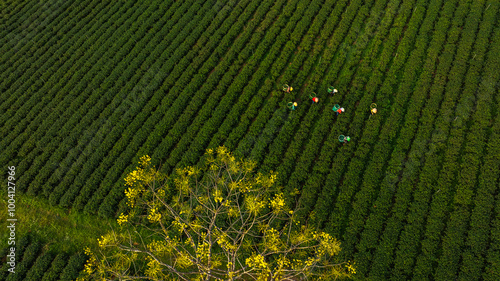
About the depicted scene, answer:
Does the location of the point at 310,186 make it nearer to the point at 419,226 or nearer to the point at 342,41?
the point at 419,226

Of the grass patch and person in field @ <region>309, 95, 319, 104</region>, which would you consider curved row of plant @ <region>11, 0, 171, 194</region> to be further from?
person in field @ <region>309, 95, 319, 104</region>

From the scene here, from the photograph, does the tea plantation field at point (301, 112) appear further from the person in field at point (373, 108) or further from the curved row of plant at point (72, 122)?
the person in field at point (373, 108)

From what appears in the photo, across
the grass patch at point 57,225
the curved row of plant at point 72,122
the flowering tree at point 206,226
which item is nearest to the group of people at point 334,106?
the flowering tree at point 206,226

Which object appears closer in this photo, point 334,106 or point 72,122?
point 334,106

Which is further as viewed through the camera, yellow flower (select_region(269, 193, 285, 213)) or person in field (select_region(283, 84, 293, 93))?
person in field (select_region(283, 84, 293, 93))

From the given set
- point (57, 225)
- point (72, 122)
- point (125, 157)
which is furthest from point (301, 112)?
point (57, 225)

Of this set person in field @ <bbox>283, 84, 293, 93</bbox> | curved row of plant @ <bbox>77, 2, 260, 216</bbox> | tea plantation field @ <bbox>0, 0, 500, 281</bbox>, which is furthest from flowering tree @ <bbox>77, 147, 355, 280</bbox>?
person in field @ <bbox>283, 84, 293, 93</bbox>

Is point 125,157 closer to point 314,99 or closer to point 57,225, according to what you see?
point 57,225

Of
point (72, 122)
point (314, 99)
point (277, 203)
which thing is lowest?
point (72, 122)
